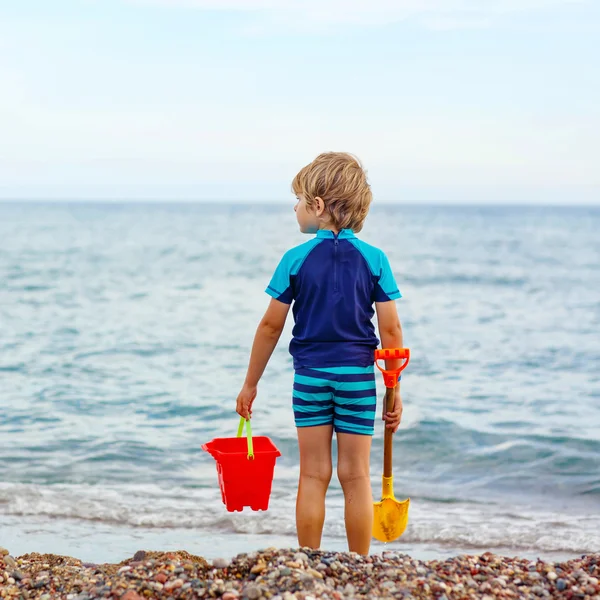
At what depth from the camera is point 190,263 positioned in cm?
2967

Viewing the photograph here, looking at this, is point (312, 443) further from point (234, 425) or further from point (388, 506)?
point (234, 425)

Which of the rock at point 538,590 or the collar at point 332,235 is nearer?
the rock at point 538,590

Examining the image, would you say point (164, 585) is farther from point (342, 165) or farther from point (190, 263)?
point (190, 263)

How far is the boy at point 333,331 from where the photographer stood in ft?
11.4

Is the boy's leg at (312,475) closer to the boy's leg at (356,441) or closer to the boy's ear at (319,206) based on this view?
the boy's leg at (356,441)

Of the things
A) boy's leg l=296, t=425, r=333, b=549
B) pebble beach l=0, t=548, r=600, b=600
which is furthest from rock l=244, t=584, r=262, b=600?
boy's leg l=296, t=425, r=333, b=549

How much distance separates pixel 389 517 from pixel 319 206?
1501 millimetres

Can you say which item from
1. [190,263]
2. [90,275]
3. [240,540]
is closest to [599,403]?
[240,540]

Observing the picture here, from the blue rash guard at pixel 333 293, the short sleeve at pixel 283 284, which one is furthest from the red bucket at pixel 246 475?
the short sleeve at pixel 283 284

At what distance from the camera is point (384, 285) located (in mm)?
3520

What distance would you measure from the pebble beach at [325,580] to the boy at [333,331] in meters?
0.38

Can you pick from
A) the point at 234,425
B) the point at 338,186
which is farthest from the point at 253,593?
the point at 234,425

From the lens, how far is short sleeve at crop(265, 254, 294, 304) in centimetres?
351

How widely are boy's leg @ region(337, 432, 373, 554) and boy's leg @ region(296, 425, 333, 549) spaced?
7cm
